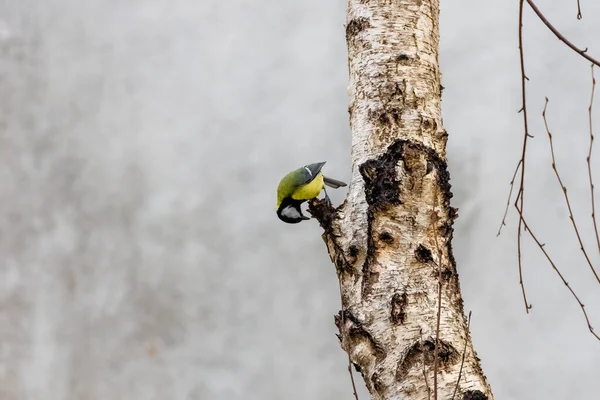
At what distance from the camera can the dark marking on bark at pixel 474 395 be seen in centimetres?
62

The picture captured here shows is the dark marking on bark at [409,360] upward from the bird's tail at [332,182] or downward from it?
downward

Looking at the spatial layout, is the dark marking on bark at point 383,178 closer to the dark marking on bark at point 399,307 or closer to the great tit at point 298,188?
the dark marking on bark at point 399,307

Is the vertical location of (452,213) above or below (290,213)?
below

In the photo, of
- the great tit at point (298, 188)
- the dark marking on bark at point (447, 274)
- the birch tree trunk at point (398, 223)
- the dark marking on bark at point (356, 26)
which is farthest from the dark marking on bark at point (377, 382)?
the great tit at point (298, 188)

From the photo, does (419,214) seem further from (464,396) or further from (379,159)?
(464,396)

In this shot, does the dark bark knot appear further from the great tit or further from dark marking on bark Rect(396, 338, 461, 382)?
the great tit

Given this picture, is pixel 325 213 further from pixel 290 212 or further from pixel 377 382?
pixel 290 212

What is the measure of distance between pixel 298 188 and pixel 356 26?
899 mm

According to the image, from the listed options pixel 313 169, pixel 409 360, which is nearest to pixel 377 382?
pixel 409 360

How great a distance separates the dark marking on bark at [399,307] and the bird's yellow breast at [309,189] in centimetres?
108

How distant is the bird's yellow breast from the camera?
69.3 inches

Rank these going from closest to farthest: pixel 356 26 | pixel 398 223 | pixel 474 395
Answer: pixel 474 395
pixel 398 223
pixel 356 26

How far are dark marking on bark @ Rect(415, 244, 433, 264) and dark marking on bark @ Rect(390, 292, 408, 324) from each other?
50 mm

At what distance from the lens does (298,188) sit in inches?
68.8
